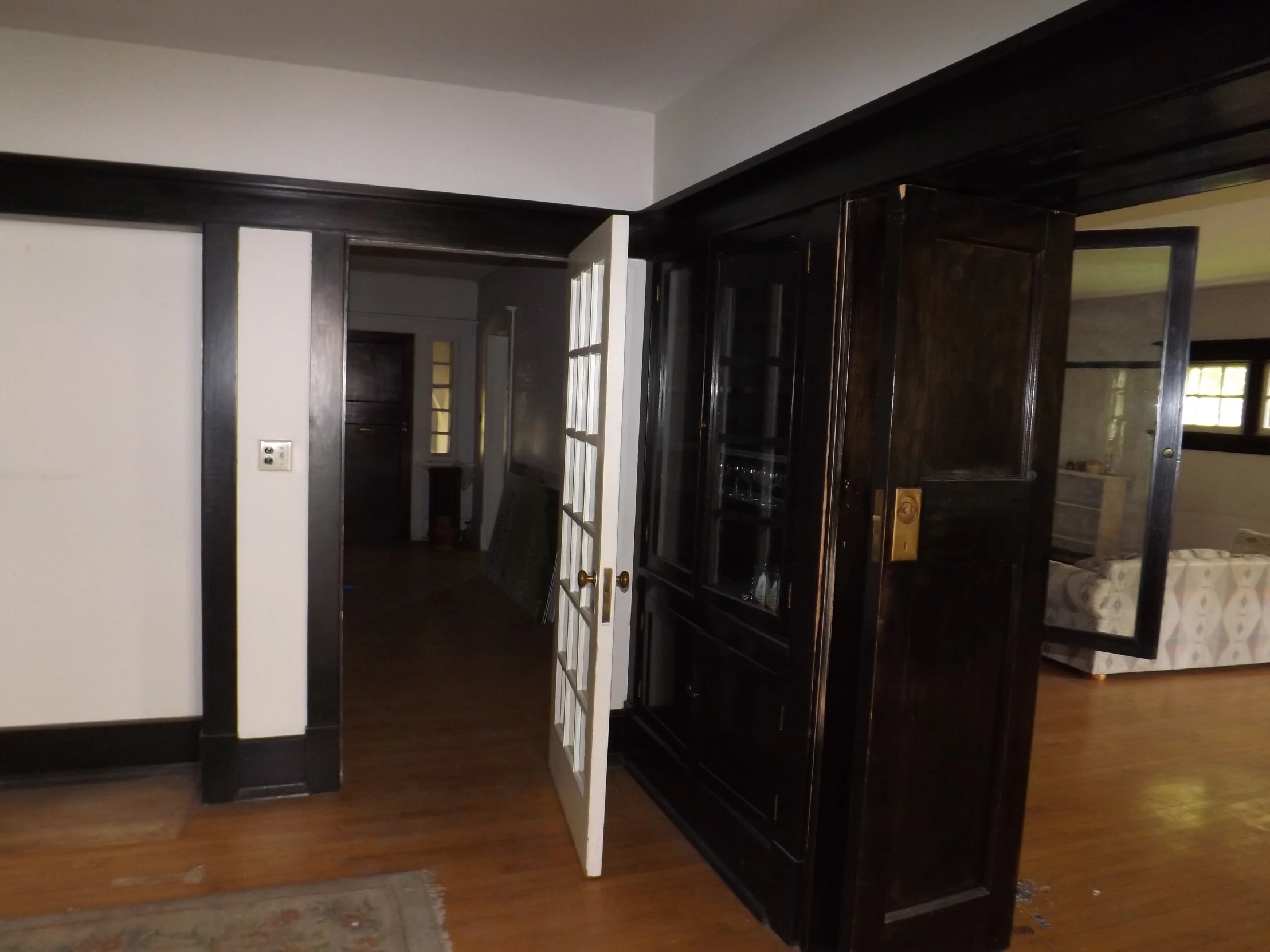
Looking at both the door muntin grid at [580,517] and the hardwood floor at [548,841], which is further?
the door muntin grid at [580,517]

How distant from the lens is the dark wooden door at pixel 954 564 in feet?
7.12

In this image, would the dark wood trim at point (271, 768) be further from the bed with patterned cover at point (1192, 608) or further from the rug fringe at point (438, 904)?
the bed with patterned cover at point (1192, 608)

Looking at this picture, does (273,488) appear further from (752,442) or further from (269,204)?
(752,442)

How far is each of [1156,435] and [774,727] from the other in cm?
224

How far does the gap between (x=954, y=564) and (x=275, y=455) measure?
2.24m

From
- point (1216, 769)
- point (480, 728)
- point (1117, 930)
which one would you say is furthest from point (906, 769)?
point (1216, 769)

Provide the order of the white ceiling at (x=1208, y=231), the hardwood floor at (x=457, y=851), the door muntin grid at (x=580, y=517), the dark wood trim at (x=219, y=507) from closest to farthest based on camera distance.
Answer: the hardwood floor at (x=457, y=851) → the door muntin grid at (x=580, y=517) → the dark wood trim at (x=219, y=507) → the white ceiling at (x=1208, y=231)

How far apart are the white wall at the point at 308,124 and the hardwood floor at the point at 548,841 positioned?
86.3 inches

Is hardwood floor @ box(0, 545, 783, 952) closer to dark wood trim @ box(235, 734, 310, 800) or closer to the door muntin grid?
dark wood trim @ box(235, 734, 310, 800)

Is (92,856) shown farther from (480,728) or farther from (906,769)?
(906,769)

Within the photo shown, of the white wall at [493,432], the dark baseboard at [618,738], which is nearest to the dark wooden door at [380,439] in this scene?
the white wall at [493,432]

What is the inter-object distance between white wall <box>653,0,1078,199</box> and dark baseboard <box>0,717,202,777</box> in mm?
2763

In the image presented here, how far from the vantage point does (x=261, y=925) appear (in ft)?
8.07

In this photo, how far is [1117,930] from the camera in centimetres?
265
